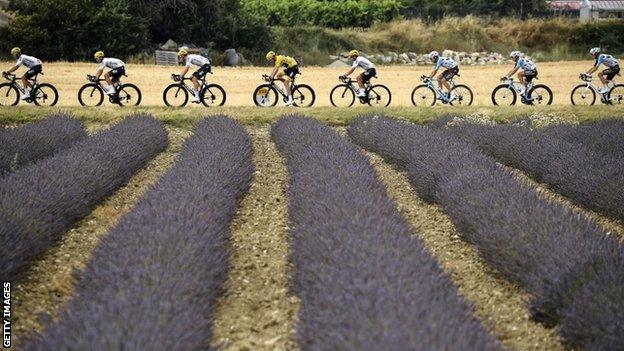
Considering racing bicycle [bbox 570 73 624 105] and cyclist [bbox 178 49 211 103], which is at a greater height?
cyclist [bbox 178 49 211 103]

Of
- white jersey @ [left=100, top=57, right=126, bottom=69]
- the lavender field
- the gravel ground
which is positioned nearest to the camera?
the lavender field

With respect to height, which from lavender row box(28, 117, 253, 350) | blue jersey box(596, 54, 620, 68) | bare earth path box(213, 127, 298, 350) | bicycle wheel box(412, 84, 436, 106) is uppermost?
blue jersey box(596, 54, 620, 68)

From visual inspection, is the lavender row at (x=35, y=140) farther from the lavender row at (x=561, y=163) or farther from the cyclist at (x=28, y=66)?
the lavender row at (x=561, y=163)

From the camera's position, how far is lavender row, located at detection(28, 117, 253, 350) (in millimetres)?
2816

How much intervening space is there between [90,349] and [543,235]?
290 centimetres

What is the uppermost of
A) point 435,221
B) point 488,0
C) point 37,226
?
point 488,0

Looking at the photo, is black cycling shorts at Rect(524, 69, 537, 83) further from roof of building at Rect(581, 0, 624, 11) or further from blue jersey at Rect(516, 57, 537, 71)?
roof of building at Rect(581, 0, 624, 11)

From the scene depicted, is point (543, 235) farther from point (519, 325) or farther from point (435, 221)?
point (435, 221)

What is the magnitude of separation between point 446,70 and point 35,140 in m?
9.00

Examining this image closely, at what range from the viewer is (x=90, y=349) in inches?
104

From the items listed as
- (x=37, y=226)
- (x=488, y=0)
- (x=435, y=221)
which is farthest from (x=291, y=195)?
(x=488, y=0)

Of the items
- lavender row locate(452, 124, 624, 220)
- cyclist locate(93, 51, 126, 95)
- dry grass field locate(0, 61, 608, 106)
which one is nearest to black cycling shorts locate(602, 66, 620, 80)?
dry grass field locate(0, 61, 608, 106)

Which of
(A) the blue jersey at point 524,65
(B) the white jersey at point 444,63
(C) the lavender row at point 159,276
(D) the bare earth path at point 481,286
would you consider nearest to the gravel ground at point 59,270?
(C) the lavender row at point 159,276

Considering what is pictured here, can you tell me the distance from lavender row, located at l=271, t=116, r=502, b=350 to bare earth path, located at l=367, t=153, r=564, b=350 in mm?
420
